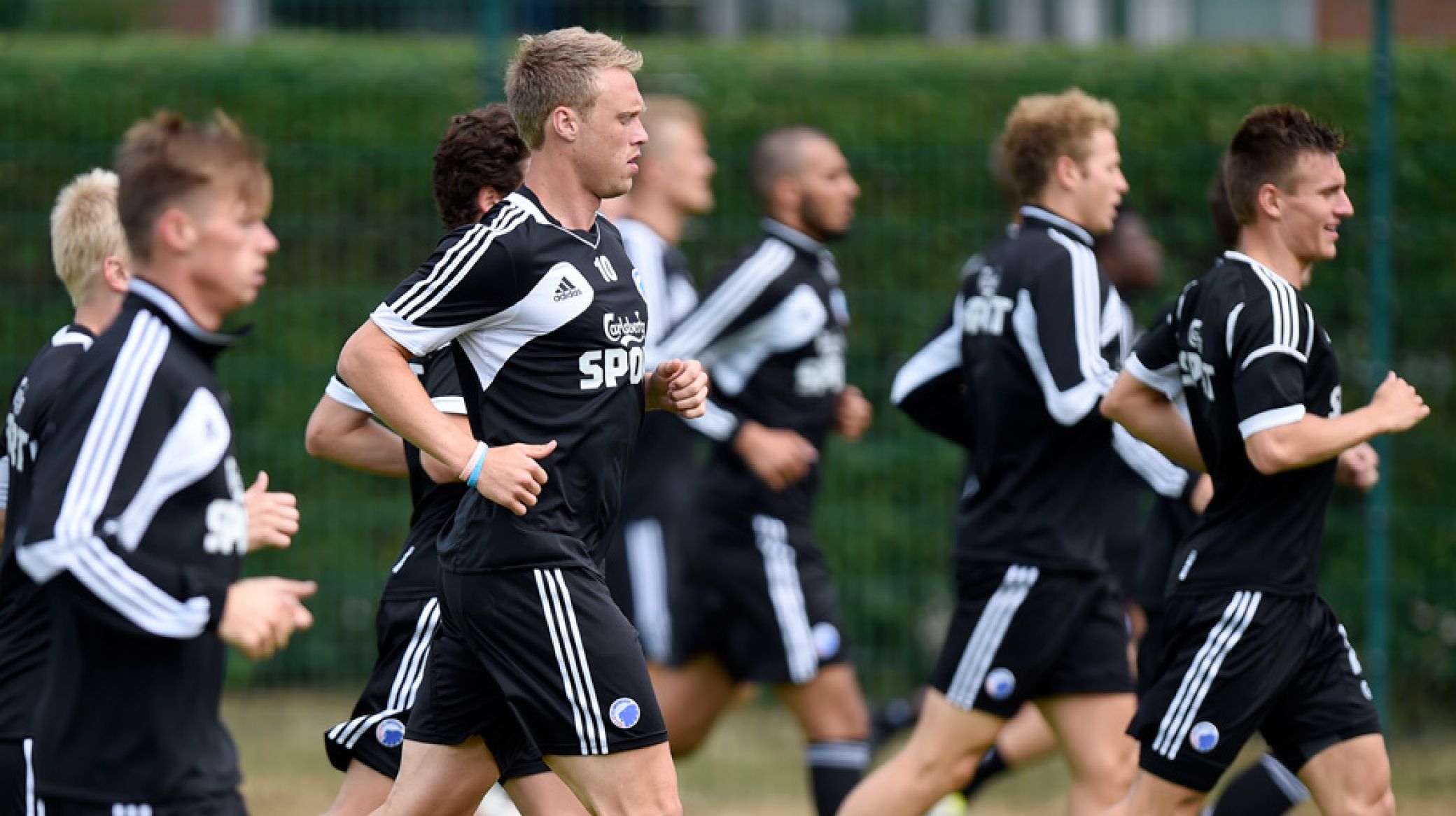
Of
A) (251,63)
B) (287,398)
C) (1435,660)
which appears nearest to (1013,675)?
(1435,660)

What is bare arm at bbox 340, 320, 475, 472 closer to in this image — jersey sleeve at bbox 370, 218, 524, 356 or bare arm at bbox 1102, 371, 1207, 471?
jersey sleeve at bbox 370, 218, 524, 356

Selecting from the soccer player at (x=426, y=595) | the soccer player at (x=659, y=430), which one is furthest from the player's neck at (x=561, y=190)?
the soccer player at (x=659, y=430)

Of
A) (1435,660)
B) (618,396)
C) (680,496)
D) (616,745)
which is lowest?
(1435,660)

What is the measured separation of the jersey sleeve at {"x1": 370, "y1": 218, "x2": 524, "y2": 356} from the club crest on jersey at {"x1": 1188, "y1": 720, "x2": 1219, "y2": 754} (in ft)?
6.86

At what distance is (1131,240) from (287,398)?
12.6 feet

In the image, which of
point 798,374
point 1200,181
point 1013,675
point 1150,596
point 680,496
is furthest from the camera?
point 1200,181

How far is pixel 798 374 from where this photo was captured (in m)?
6.89

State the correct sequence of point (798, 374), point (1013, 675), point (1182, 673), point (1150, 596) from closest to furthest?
point (1182, 673)
point (1013, 675)
point (1150, 596)
point (798, 374)

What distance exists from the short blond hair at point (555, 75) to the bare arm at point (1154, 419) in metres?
1.75

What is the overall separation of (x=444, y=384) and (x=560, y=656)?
0.91m

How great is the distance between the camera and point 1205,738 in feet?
15.7

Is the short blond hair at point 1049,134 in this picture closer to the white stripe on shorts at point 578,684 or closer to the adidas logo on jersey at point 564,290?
A: the adidas logo on jersey at point 564,290

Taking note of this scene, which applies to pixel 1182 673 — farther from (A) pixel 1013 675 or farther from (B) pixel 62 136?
(B) pixel 62 136

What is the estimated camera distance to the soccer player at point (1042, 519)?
554cm
